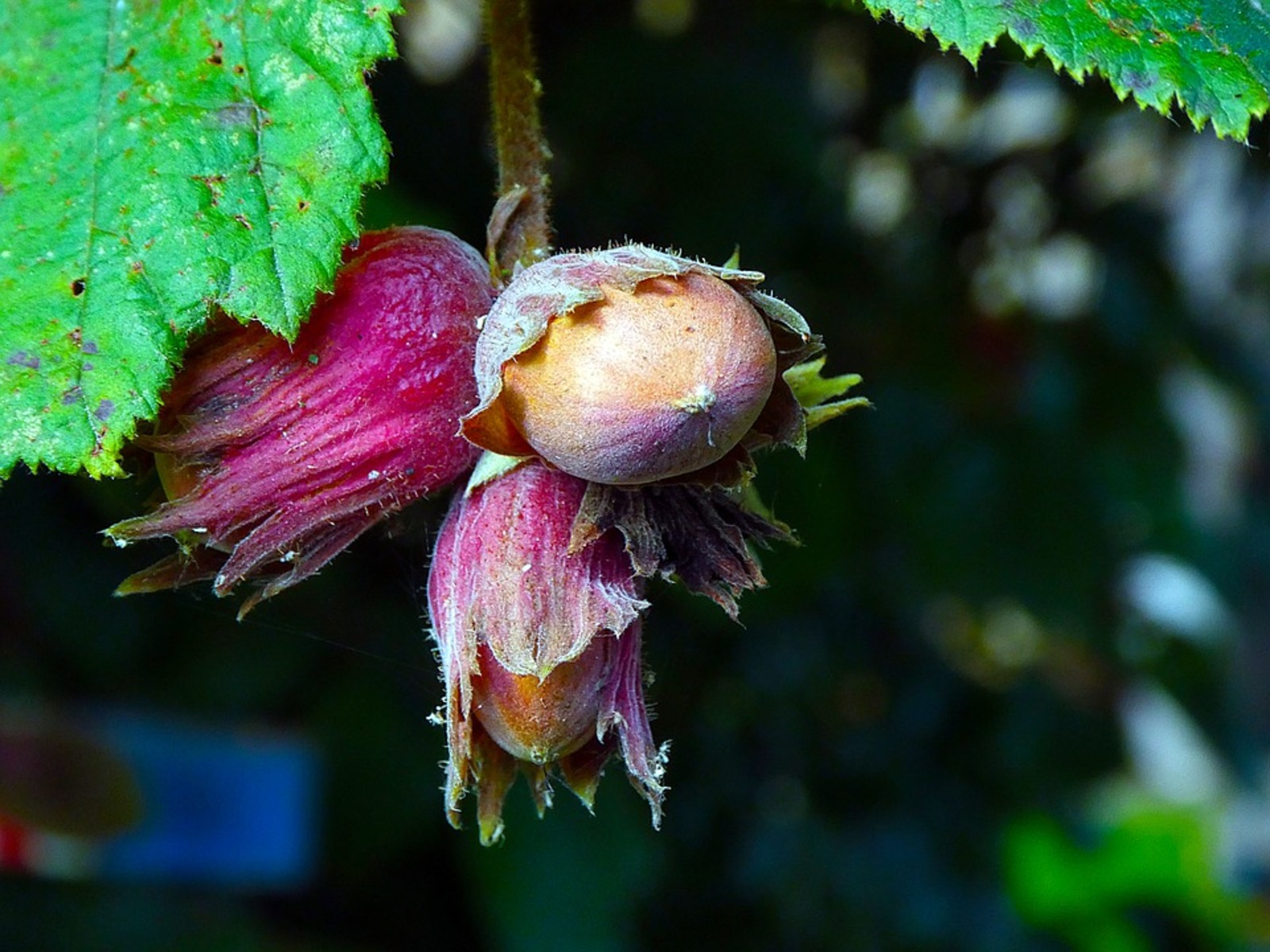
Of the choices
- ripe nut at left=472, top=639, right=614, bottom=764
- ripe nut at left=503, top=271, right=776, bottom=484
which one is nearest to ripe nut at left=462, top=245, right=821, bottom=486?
ripe nut at left=503, top=271, right=776, bottom=484

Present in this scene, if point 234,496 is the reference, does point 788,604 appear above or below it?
below

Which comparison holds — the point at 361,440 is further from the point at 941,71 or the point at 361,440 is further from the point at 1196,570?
the point at 1196,570

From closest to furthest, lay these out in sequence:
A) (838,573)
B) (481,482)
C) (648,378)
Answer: (648,378) < (481,482) < (838,573)

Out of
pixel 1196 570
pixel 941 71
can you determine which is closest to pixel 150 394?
pixel 941 71

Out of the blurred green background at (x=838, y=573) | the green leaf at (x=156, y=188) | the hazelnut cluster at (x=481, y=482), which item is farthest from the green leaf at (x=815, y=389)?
the blurred green background at (x=838, y=573)

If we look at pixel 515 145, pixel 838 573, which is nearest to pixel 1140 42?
pixel 515 145

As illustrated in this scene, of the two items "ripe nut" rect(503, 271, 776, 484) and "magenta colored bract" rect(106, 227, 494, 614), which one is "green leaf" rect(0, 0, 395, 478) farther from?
"ripe nut" rect(503, 271, 776, 484)

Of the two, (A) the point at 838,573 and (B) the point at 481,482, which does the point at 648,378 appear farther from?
(A) the point at 838,573
